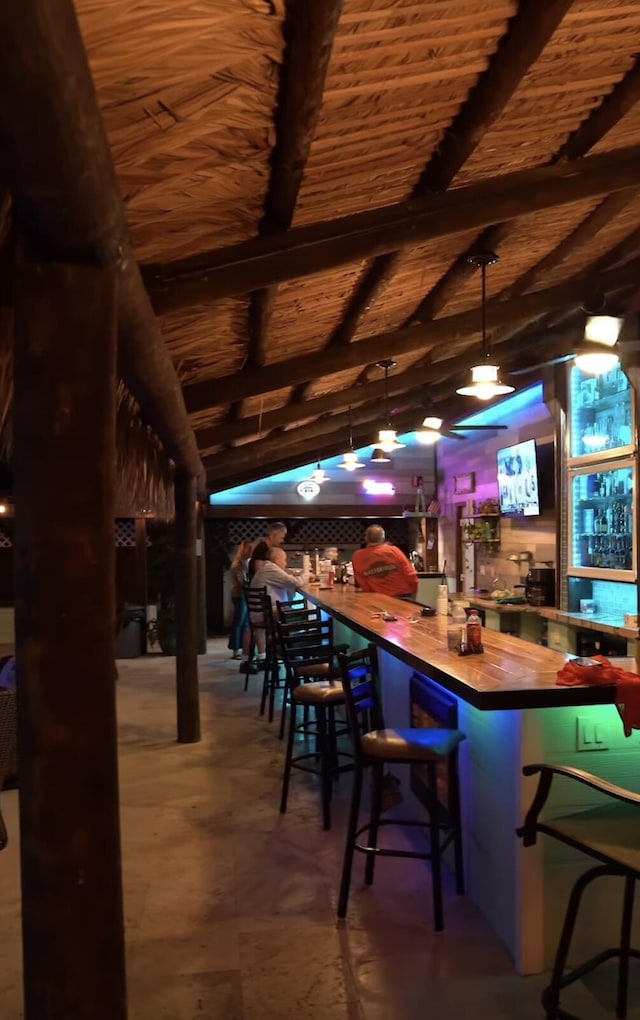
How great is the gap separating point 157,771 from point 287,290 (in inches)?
126

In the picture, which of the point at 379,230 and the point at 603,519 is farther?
the point at 603,519

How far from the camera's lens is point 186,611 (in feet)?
18.8

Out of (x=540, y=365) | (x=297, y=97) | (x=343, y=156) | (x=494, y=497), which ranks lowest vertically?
(x=494, y=497)

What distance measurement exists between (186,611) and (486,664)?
10.7 ft

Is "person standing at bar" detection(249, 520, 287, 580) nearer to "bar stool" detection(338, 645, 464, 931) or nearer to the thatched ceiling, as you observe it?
the thatched ceiling

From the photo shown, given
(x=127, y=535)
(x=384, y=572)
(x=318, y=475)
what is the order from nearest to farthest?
1. (x=384, y=572)
2. (x=127, y=535)
3. (x=318, y=475)

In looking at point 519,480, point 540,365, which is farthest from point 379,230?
point 519,480

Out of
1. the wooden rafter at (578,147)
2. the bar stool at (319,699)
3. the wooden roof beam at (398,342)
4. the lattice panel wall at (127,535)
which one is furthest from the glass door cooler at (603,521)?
the lattice panel wall at (127,535)

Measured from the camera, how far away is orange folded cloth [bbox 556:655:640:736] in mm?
2393

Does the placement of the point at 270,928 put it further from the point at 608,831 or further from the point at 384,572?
the point at 384,572

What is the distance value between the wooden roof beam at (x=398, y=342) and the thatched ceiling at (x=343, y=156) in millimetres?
17

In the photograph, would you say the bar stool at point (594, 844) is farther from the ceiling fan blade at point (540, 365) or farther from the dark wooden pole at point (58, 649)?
the ceiling fan blade at point (540, 365)

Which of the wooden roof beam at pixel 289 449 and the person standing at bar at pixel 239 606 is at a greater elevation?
the wooden roof beam at pixel 289 449

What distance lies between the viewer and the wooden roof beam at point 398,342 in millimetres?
4844
